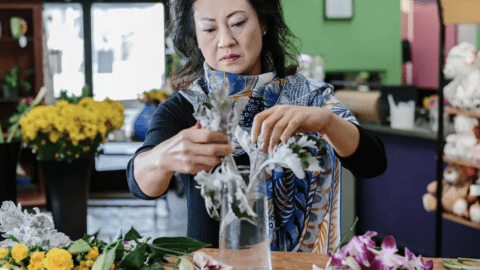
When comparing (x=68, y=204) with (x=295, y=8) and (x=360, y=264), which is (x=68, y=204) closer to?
(x=360, y=264)

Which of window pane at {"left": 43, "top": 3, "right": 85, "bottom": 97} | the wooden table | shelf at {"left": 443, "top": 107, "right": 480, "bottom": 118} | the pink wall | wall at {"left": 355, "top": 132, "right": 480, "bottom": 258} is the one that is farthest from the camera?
the pink wall

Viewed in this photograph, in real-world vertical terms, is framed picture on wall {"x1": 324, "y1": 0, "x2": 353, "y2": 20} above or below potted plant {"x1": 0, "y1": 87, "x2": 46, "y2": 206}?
above

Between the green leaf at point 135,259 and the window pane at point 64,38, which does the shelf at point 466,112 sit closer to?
the green leaf at point 135,259

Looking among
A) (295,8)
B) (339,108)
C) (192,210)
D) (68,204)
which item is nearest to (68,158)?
(68,204)

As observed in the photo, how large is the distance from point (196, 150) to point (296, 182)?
1.58 ft

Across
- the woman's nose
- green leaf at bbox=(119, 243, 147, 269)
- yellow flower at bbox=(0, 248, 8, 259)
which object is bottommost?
green leaf at bbox=(119, 243, 147, 269)

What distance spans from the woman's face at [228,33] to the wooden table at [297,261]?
0.45 meters

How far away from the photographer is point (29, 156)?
5688 millimetres

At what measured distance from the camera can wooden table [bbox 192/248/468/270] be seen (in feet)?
3.64

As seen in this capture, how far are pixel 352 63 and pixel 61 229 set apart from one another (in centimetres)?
555

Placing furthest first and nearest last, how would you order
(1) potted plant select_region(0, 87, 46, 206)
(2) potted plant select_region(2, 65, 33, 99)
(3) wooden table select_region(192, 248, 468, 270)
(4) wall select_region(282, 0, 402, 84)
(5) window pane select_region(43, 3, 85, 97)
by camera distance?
(4) wall select_region(282, 0, 402, 84) → (5) window pane select_region(43, 3, 85, 97) → (2) potted plant select_region(2, 65, 33, 99) → (1) potted plant select_region(0, 87, 46, 206) → (3) wooden table select_region(192, 248, 468, 270)

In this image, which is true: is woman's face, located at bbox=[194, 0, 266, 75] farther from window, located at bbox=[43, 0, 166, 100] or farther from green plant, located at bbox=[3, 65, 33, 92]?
window, located at bbox=[43, 0, 166, 100]

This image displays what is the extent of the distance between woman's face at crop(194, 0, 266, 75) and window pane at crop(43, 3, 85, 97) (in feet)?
19.1

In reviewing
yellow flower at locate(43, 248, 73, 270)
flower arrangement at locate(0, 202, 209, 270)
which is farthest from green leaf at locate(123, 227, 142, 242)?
yellow flower at locate(43, 248, 73, 270)
